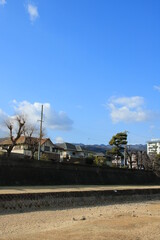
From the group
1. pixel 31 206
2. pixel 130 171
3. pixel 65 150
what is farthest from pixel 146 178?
pixel 65 150

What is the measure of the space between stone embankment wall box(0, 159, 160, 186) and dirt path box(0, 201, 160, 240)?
27.0ft

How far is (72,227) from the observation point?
9.08m

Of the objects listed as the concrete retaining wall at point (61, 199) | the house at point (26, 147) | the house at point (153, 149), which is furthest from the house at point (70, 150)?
the concrete retaining wall at point (61, 199)

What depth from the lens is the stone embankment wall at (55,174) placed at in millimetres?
19625

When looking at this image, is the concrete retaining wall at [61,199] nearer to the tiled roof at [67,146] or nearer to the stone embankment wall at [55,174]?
the stone embankment wall at [55,174]

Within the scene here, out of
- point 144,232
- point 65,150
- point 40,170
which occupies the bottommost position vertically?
point 144,232

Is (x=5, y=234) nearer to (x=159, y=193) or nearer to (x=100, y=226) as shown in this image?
(x=100, y=226)

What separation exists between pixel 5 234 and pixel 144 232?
3746 millimetres

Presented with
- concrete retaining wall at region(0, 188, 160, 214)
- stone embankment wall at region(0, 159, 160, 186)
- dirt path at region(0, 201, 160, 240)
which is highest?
stone embankment wall at region(0, 159, 160, 186)

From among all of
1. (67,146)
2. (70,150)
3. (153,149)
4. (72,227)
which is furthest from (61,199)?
(153,149)

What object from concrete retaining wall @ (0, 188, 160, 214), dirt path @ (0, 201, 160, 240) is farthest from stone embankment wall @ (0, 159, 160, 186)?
dirt path @ (0, 201, 160, 240)

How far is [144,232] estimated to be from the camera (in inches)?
350

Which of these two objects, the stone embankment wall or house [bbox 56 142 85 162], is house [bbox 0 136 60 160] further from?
the stone embankment wall

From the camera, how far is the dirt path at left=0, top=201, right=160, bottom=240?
7824 millimetres
